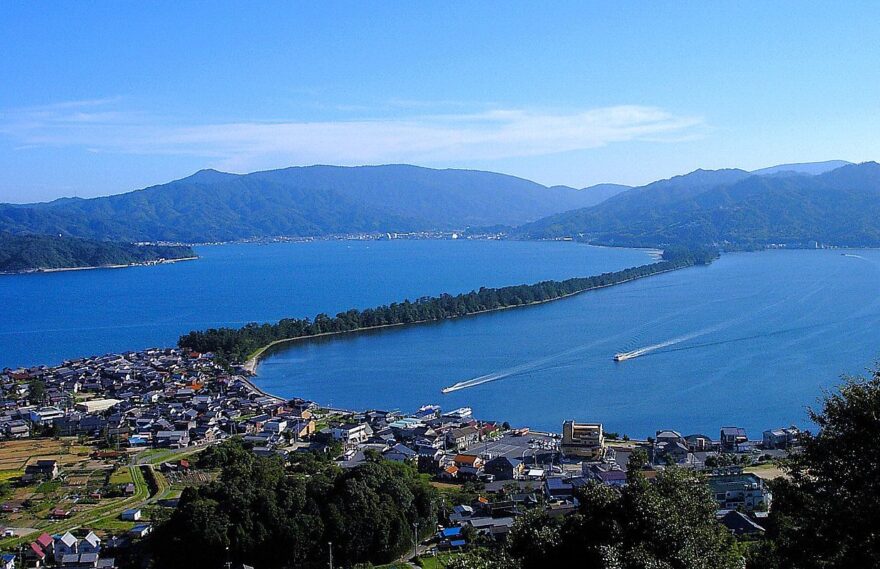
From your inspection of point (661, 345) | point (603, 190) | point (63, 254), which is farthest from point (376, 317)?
point (603, 190)

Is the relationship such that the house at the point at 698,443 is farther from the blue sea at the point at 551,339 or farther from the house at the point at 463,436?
the house at the point at 463,436

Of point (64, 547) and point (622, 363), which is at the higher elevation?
point (64, 547)

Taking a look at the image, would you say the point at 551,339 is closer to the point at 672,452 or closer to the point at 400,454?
the point at 672,452

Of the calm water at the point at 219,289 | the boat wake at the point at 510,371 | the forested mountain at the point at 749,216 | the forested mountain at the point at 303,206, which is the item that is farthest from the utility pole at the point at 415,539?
the forested mountain at the point at 303,206

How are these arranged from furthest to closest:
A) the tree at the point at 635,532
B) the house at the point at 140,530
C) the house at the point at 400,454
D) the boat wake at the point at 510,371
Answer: the boat wake at the point at 510,371 → the house at the point at 400,454 → the house at the point at 140,530 → the tree at the point at 635,532

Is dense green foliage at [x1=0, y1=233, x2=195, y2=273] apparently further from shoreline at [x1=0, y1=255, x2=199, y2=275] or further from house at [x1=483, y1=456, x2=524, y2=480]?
house at [x1=483, y1=456, x2=524, y2=480]

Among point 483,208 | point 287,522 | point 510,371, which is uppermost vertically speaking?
point 483,208

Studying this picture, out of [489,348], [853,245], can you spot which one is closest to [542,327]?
[489,348]
